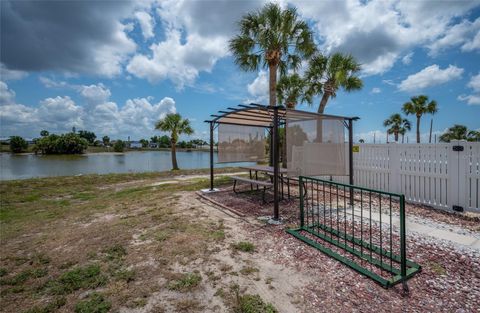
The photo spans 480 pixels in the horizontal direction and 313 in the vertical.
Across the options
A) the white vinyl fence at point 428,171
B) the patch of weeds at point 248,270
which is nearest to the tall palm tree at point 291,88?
the white vinyl fence at point 428,171

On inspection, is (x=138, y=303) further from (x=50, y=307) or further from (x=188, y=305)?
(x=50, y=307)

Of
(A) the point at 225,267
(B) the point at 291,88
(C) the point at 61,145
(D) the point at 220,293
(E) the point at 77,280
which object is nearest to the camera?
(D) the point at 220,293

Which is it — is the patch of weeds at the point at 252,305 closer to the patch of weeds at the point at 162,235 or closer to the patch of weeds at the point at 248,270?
the patch of weeds at the point at 248,270

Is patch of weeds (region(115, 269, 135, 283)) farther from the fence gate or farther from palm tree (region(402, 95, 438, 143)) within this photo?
palm tree (region(402, 95, 438, 143))

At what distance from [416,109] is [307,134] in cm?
2854

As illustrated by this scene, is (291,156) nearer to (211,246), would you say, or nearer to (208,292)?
(211,246)

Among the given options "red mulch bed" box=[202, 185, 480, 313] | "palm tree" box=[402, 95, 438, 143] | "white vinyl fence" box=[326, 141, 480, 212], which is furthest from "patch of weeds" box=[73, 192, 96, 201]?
"palm tree" box=[402, 95, 438, 143]

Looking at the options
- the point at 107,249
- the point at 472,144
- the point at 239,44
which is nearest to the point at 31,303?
the point at 107,249

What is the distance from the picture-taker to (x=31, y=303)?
2.27m

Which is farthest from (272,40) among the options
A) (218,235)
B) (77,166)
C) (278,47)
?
(77,166)

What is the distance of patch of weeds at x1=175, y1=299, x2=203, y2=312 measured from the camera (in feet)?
6.95

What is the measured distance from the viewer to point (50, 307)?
85.7 inches

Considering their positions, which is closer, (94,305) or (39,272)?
(94,305)

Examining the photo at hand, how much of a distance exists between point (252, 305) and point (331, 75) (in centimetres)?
1169
